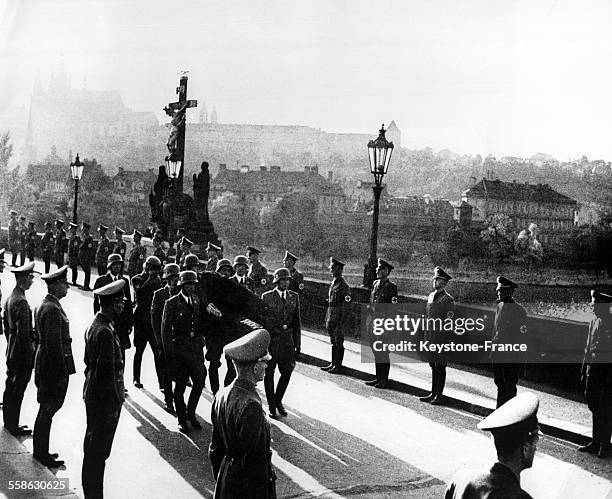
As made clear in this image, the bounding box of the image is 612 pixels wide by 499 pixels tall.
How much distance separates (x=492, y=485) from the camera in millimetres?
2217

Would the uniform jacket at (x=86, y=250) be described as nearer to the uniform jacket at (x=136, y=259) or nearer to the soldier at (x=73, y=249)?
the soldier at (x=73, y=249)

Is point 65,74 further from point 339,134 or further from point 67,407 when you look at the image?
point 339,134

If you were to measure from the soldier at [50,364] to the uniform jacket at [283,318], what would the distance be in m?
2.66

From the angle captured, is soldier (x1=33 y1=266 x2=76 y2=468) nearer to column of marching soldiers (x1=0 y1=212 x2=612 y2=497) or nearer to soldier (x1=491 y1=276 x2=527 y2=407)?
column of marching soldiers (x1=0 y1=212 x2=612 y2=497)

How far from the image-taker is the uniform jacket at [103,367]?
4.86 meters

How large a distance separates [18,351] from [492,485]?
16.4ft

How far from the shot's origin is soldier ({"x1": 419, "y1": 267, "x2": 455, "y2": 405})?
331 inches

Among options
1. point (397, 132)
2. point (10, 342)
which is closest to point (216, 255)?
point (10, 342)

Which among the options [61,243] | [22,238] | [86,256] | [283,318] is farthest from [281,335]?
[22,238]

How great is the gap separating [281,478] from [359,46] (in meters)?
21.2

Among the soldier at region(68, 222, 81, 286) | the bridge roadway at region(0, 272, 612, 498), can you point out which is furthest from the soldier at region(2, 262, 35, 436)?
the soldier at region(68, 222, 81, 286)
